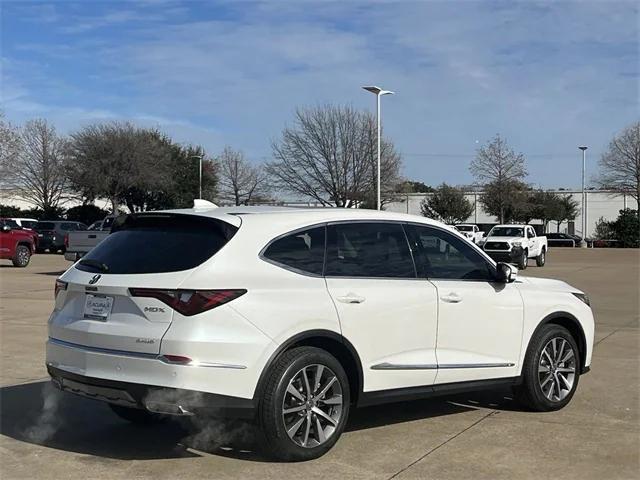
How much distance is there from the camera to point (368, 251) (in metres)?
5.76

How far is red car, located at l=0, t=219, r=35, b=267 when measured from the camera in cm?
2572

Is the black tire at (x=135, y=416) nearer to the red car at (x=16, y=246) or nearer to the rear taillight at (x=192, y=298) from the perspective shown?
the rear taillight at (x=192, y=298)

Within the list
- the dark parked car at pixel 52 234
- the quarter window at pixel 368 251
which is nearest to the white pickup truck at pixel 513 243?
the dark parked car at pixel 52 234

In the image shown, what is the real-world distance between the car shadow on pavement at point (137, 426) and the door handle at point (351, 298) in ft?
3.65

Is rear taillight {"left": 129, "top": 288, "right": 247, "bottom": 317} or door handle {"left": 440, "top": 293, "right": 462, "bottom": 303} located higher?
rear taillight {"left": 129, "top": 288, "right": 247, "bottom": 317}

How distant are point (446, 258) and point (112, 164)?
163ft

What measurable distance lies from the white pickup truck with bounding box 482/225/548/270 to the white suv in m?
24.2

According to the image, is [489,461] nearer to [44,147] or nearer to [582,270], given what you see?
[582,270]

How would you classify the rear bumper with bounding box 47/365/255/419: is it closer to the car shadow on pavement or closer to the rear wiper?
the car shadow on pavement

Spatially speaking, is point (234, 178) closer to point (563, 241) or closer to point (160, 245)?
point (563, 241)

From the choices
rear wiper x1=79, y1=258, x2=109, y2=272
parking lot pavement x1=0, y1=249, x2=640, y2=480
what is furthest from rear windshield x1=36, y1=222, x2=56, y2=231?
rear wiper x1=79, y1=258, x2=109, y2=272

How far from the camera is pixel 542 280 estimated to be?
22.6 ft

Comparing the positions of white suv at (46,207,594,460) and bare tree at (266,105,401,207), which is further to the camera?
bare tree at (266,105,401,207)

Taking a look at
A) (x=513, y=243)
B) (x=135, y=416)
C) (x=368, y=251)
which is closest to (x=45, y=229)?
(x=513, y=243)
